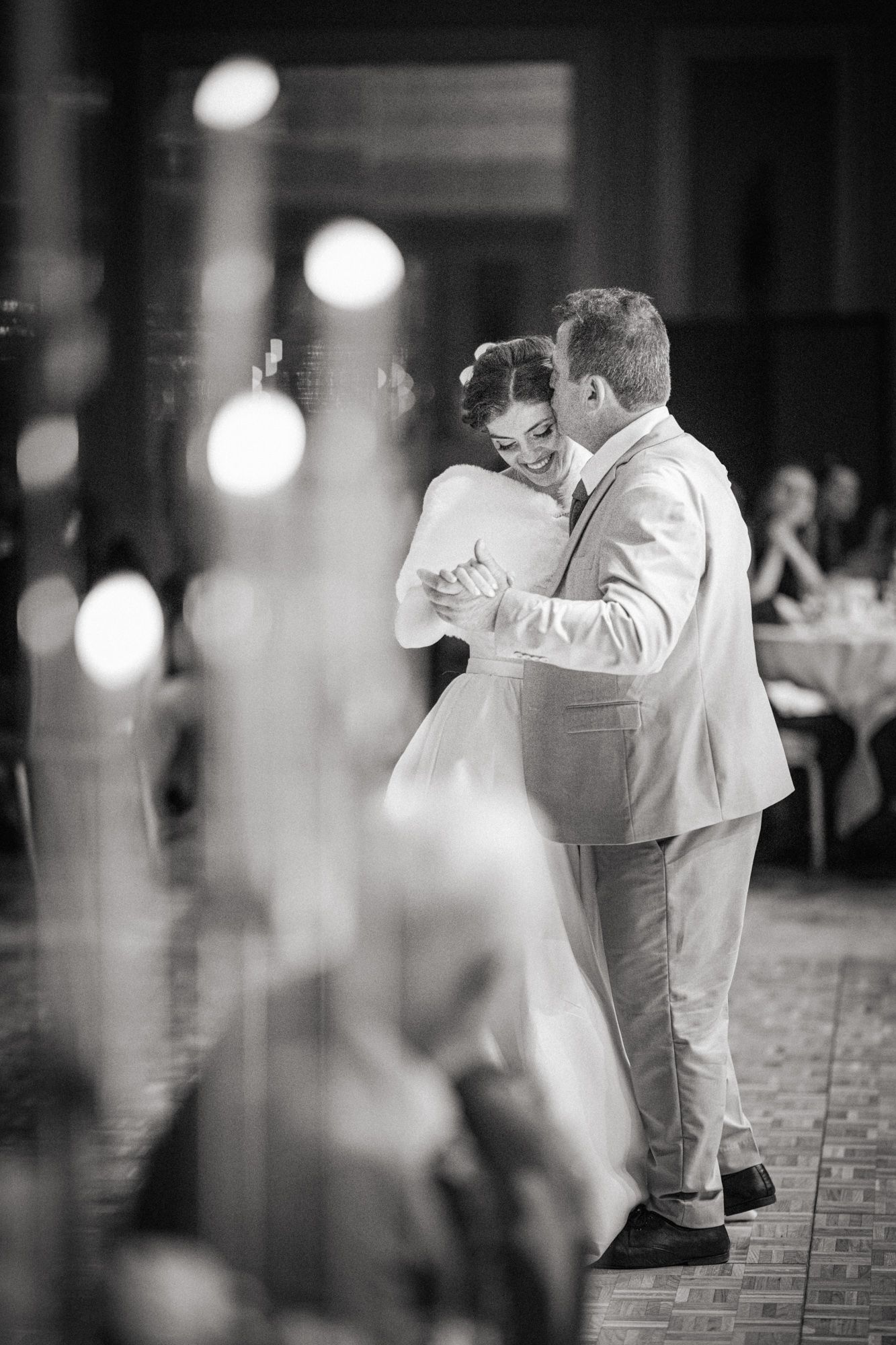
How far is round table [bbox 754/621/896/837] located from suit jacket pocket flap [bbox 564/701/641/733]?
11.0 feet

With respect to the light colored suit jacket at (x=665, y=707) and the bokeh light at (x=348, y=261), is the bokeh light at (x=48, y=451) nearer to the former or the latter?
the light colored suit jacket at (x=665, y=707)

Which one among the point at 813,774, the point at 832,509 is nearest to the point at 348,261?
the point at 832,509

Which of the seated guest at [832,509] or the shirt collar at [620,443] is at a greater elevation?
the shirt collar at [620,443]

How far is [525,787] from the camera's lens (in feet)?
7.02

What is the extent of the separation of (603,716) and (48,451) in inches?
47.6

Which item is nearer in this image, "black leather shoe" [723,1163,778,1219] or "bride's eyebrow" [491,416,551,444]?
"bride's eyebrow" [491,416,551,444]

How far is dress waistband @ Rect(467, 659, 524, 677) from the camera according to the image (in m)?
2.18

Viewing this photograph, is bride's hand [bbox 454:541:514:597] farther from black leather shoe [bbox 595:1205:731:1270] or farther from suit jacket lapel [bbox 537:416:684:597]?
black leather shoe [bbox 595:1205:731:1270]

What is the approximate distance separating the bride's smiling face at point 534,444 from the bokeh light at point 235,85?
21.1ft

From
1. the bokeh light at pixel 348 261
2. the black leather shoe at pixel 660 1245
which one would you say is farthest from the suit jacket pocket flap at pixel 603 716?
the bokeh light at pixel 348 261

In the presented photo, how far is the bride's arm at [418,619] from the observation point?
212 cm

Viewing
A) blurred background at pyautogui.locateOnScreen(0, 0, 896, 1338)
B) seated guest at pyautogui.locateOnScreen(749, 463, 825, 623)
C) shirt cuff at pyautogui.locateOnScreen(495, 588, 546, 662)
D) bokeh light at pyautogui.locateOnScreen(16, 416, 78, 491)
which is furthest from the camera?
seated guest at pyautogui.locateOnScreen(749, 463, 825, 623)

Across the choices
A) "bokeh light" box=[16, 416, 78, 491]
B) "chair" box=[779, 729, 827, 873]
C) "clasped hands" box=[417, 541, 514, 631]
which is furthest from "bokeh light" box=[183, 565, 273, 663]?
"clasped hands" box=[417, 541, 514, 631]

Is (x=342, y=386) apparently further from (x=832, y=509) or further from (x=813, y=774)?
(x=832, y=509)
